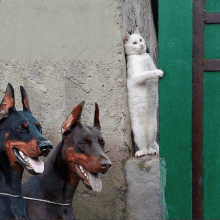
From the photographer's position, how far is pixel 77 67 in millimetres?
4242

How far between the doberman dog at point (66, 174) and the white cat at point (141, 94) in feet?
3.29

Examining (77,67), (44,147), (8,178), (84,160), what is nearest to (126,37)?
(77,67)

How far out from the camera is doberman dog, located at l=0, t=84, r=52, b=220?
2867mm

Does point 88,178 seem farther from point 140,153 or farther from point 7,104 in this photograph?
point 140,153

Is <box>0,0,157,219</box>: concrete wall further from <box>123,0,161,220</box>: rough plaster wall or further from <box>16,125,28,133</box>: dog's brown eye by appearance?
<box>16,125,28,133</box>: dog's brown eye

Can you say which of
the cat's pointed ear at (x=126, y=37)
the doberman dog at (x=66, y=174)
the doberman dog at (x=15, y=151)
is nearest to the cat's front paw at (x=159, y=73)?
the cat's pointed ear at (x=126, y=37)

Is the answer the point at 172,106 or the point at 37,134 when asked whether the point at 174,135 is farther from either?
the point at 37,134

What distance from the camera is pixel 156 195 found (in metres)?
4.15

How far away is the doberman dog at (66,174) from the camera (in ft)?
10.3

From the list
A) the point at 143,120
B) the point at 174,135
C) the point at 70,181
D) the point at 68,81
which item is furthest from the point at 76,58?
the point at 70,181

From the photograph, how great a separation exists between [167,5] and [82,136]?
1415 mm

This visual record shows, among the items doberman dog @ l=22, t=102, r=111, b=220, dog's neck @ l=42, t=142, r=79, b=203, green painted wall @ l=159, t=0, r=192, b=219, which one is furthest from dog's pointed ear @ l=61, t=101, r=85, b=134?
green painted wall @ l=159, t=0, r=192, b=219

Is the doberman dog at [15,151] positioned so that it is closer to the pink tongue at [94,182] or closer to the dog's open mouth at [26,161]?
the dog's open mouth at [26,161]

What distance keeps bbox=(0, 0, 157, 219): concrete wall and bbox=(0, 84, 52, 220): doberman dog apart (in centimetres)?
129
